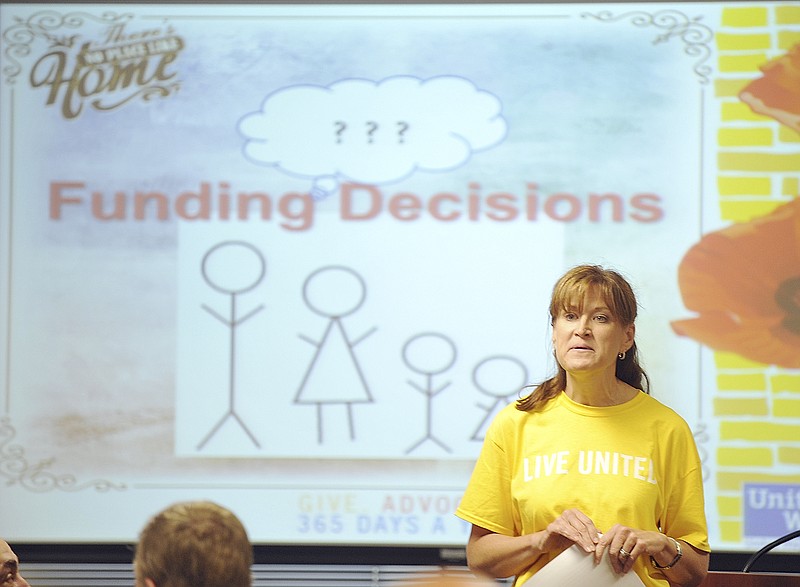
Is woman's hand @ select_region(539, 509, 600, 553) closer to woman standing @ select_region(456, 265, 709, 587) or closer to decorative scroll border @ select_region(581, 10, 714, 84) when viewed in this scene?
woman standing @ select_region(456, 265, 709, 587)

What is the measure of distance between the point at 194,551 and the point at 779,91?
2604mm

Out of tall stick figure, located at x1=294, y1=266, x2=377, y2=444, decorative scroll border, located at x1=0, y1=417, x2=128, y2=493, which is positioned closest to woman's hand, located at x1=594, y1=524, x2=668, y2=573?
tall stick figure, located at x1=294, y1=266, x2=377, y2=444

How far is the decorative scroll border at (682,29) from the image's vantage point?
3248mm

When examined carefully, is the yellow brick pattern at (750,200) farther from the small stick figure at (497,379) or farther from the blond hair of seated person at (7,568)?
the blond hair of seated person at (7,568)

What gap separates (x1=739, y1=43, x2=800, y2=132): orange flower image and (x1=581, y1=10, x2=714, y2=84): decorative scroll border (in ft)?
0.51

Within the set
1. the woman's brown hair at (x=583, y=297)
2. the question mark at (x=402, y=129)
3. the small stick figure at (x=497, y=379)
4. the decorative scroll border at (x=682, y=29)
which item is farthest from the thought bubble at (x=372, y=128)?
the woman's brown hair at (x=583, y=297)

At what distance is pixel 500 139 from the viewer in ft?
10.7

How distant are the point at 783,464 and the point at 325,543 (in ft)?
4.90

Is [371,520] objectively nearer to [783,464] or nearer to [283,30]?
[783,464]

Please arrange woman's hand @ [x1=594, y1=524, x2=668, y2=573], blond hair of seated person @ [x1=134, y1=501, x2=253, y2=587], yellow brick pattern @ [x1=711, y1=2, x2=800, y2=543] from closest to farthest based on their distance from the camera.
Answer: blond hair of seated person @ [x1=134, y1=501, x2=253, y2=587] → woman's hand @ [x1=594, y1=524, x2=668, y2=573] → yellow brick pattern @ [x1=711, y1=2, x2=800, y2=543]

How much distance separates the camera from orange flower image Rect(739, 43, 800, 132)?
10.5ft

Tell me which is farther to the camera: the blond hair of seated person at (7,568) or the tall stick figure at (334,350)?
the tall stick figure at (334,350)

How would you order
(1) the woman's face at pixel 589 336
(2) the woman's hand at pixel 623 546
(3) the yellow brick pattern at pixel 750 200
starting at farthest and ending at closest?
(3) the yellow brick pattern at pixel 750 200
(1) the woman's face at pixel 589 336
(2) the woman's hand at pixel 623 546

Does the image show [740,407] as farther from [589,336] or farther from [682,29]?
[589,336]
